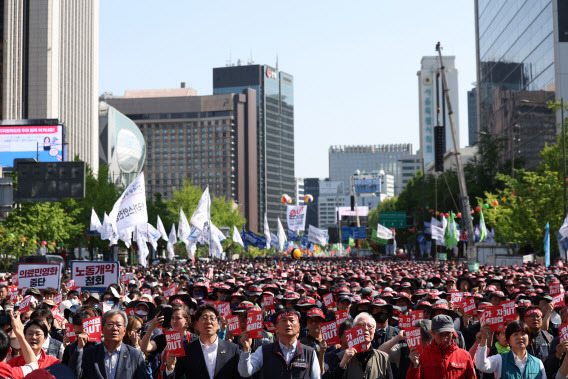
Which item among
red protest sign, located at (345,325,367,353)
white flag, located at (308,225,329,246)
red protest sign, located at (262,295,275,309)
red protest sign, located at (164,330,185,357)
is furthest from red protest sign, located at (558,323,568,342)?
white flag, located at (308,225,329,246)

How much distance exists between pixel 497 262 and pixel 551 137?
125 feet

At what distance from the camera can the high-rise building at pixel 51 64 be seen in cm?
7494

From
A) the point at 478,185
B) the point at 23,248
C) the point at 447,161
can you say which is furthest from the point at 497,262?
the point at 447,161

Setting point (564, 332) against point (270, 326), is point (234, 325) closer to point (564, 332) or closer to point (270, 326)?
point (270, 326)

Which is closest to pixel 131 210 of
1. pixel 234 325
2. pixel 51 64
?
pixel 234 325

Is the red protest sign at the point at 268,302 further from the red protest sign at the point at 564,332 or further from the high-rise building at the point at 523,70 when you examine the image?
the high-rise building at the point at 523,70

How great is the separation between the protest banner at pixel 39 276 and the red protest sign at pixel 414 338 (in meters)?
11.1

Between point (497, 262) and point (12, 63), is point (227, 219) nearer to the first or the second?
point (12, 63)

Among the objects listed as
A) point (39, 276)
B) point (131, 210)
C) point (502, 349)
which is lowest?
point (502, 349)

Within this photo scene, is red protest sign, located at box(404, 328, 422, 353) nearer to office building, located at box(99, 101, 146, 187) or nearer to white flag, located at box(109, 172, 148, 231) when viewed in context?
white flag, located at box(109, 172, 148, 231)

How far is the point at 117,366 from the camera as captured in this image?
23.7ft

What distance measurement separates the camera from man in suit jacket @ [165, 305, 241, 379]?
24.4 feet

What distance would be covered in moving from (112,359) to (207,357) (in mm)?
806

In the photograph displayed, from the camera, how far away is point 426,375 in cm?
722
